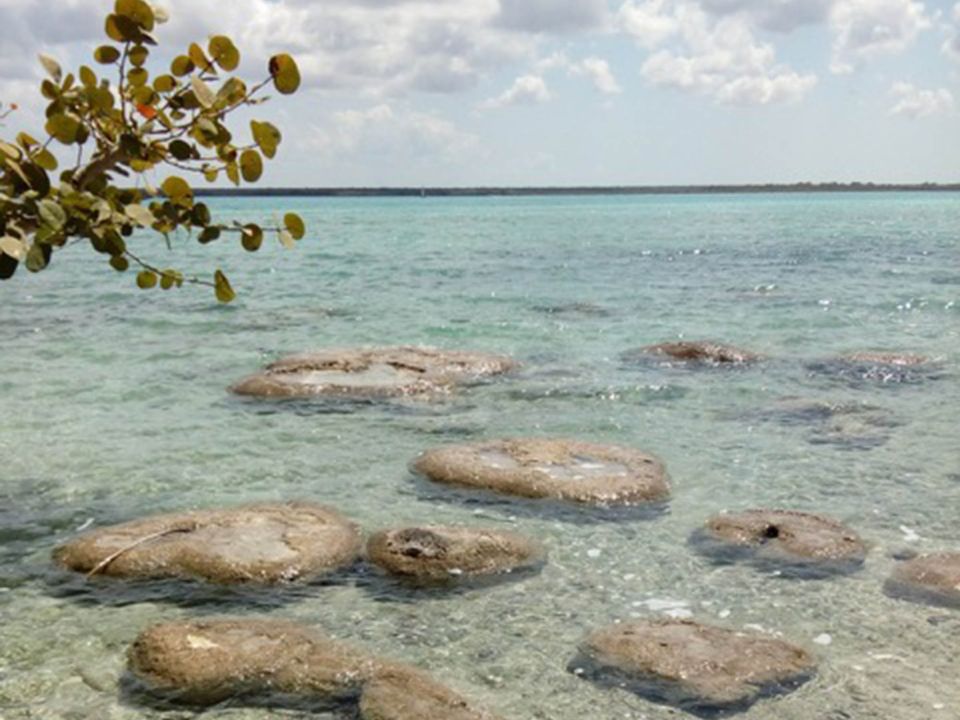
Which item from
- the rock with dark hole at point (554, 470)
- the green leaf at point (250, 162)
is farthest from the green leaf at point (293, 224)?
the rock with dark hole at point (554, 470)

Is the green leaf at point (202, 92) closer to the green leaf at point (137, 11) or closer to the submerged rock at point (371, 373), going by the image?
the green leaf at point (137, 11)

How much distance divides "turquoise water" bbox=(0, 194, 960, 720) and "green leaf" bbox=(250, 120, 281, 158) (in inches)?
109

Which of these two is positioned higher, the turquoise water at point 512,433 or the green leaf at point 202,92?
the green leaf at point 202,92

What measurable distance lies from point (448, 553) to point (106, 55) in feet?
12.9

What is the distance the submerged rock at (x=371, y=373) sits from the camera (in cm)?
1348

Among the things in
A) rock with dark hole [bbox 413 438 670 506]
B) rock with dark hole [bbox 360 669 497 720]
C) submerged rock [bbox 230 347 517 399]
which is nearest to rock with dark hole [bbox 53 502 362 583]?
rock with dark hole [bbox 413 438 670 506]

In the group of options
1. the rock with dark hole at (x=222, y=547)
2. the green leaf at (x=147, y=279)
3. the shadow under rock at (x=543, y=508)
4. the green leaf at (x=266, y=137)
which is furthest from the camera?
the shadow under rock at (x=543, y=508)

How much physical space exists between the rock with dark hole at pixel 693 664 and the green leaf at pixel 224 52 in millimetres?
3637

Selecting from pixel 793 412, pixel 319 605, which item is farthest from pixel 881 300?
pixel 319 605

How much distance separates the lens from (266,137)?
5.01 metres

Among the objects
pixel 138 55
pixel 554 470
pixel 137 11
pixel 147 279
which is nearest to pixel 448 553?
pixel 554 470

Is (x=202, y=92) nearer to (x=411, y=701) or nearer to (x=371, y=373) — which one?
(x=411, y=701)

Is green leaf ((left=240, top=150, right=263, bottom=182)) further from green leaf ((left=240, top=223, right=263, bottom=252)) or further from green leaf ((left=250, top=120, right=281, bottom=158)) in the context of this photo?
green leaf ((left=240, top=223, right=263, bottom=252))

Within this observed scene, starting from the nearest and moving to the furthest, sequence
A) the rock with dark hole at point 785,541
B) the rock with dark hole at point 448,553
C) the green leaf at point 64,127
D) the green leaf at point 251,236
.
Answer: the green leaf at point 64,127, the green leaf at point 251,236, the rock with dark hole at point 448,553, the rock with dark hole at point 785,541
